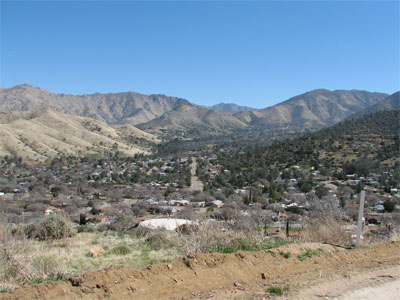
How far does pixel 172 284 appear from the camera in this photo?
5.40 meters

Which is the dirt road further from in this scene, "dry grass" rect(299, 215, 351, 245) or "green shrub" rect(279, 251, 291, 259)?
"green shrub" rect(279, 251, 291, 259)

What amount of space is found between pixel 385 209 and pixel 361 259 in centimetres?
3044

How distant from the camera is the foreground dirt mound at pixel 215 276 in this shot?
4.96 meters

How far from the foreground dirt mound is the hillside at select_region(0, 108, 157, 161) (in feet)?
283

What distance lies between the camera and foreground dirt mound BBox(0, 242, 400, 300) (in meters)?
4.96

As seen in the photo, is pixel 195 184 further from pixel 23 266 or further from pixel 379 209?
pixel 23 266

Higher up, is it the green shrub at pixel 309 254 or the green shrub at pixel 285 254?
the green shrub at pixel 285 254

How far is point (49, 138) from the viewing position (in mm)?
96438

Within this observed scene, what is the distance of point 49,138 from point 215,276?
103 m

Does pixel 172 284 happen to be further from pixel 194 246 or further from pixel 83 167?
pixel 83 167

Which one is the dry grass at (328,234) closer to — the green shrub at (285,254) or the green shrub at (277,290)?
the green shrub at (285,254)

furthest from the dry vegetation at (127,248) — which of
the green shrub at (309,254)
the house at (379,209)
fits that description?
the house at (379,209)

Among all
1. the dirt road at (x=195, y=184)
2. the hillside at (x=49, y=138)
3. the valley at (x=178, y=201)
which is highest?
the hillside at (x=49, y=138)

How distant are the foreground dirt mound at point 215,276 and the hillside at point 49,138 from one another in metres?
86.1
